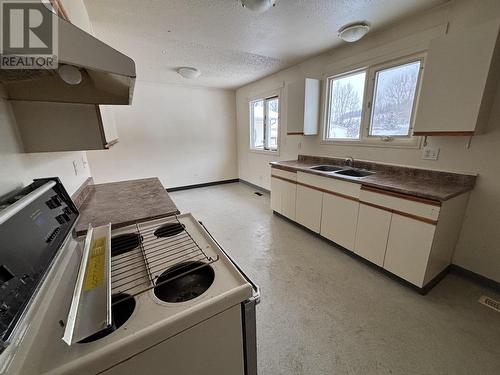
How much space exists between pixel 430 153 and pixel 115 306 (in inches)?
107

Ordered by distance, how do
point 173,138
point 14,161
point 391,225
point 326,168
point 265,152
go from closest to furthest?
point 14,161
point 391,225
point 326,168
point 265,152
point 173,138

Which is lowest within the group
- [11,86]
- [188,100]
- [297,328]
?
[297,328]

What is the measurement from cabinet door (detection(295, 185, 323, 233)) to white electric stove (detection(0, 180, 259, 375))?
1.99 metres

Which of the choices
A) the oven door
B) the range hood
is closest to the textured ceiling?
the range hood

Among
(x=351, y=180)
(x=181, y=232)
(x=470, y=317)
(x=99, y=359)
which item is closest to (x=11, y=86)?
(x=181, y=232)

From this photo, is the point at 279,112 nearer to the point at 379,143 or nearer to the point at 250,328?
the point at 379,143

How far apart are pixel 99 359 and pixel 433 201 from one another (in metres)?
2.12

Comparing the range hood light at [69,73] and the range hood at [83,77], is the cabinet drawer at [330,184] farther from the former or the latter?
the range hood light at [69,73]

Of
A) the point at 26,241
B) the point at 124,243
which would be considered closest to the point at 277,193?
the point at 124,243

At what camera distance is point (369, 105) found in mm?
2527

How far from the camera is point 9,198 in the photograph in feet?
2.44

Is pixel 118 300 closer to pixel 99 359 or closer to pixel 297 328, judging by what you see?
pixel 99 359

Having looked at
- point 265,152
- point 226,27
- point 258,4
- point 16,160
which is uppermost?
point 226,27

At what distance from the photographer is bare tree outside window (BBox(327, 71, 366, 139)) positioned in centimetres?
269
